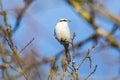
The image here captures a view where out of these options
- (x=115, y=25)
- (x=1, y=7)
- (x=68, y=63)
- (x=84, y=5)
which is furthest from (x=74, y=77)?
(x=84, y=5)

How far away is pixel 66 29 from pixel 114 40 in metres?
3.65

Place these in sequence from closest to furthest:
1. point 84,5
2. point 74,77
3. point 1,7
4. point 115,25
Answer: point 74,77 < point 1,7 < point 115,25 < point 84,5

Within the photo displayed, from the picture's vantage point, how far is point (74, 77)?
2.55 meters

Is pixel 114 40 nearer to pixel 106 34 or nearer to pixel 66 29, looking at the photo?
pixel 106 34

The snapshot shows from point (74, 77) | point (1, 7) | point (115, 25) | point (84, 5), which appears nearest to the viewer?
point (74, 77)

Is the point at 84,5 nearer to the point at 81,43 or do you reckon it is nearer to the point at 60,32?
the point at 81,43

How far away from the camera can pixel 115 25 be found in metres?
5.96

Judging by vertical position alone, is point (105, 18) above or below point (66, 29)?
below

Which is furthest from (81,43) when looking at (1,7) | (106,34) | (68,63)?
(68,63)

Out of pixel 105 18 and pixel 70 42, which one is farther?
pixel 105 18

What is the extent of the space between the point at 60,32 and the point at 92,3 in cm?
368

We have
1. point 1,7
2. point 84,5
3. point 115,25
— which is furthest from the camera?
point 84,5

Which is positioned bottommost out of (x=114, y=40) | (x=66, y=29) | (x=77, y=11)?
(x=114, y=40)

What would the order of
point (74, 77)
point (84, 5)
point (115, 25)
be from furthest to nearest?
1. point (84, 5)
2. point (115, 25)
3. point (74, 77)
